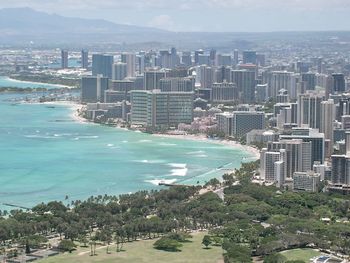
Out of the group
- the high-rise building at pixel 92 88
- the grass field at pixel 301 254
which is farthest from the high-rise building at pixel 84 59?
the grass field at pixel 301 254

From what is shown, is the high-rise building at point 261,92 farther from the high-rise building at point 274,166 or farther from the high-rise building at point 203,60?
the high-rise building at point 274,166

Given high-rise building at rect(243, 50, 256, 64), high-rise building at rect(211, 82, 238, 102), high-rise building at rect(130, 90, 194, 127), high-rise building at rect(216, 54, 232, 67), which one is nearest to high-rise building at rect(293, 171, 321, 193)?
high-rise building at rect(130, 90, 194, 127)

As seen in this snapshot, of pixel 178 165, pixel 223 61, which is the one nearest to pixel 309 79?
pixel 223 61

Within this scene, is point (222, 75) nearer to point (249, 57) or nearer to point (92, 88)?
point (92, 88)

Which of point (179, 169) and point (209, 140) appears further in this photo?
point (209, 140)

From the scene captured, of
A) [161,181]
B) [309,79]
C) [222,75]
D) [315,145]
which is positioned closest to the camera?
[161,181]

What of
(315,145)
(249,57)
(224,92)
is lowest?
(315,145)

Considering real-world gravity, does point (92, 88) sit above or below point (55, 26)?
below
